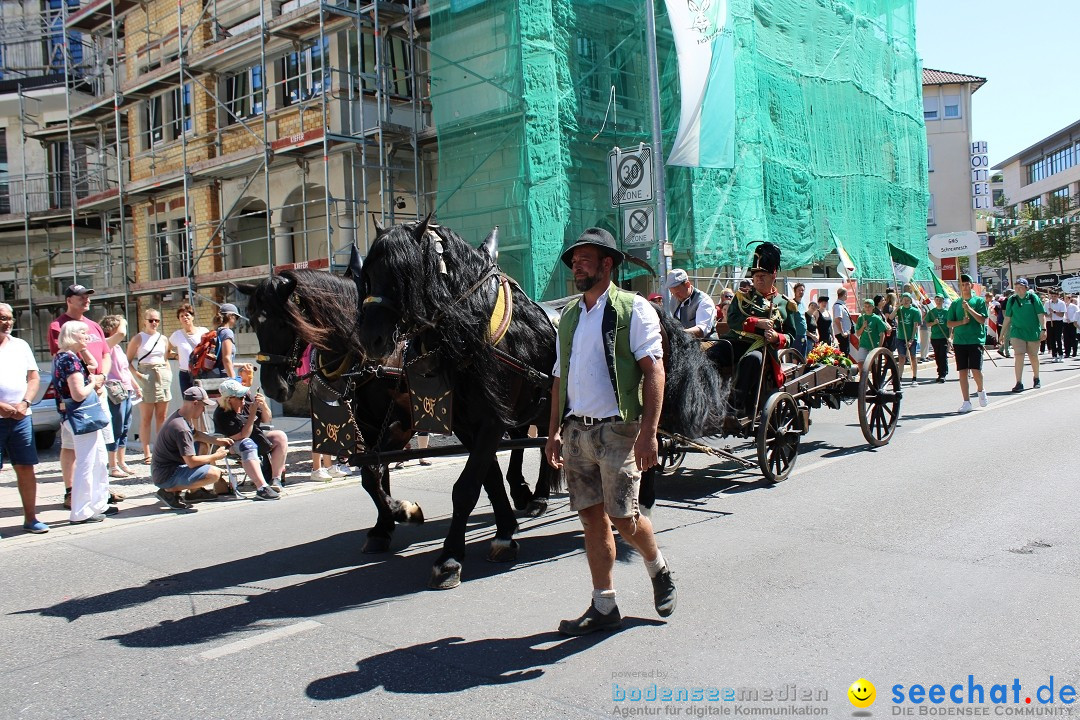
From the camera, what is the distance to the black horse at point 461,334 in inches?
200

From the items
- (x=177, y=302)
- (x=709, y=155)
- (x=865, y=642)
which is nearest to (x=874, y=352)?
(x=865, y=642)

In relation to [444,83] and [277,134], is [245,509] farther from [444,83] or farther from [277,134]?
[277,134]

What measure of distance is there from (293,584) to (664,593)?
2.45 m

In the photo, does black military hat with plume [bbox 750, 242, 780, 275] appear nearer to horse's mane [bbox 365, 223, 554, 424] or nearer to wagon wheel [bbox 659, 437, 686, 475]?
wagon wheel [bbox 659, 437, 686, 475]

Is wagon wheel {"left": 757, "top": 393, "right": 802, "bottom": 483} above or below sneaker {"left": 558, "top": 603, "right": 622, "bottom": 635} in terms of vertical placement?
above

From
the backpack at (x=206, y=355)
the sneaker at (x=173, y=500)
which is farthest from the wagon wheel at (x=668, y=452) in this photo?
the backpack at (x=206, y=355)

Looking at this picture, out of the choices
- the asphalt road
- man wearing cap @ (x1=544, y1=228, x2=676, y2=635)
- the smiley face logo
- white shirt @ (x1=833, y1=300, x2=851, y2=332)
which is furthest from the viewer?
white shirt @ (x1=833, y1=300, x2=851, y2=332)

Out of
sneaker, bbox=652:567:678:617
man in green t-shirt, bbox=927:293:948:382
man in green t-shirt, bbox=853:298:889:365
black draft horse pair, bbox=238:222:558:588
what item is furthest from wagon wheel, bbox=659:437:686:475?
man in green t-shirt, bbox=927:293:948:382

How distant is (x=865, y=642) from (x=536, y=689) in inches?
62.4

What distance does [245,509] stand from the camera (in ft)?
26.8

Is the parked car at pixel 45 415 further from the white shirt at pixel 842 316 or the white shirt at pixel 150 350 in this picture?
the white shirt at pixel 842 316

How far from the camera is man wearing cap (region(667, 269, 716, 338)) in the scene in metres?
7.59

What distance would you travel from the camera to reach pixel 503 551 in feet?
18.7

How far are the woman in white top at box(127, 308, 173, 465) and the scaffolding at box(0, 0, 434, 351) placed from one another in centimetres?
570
